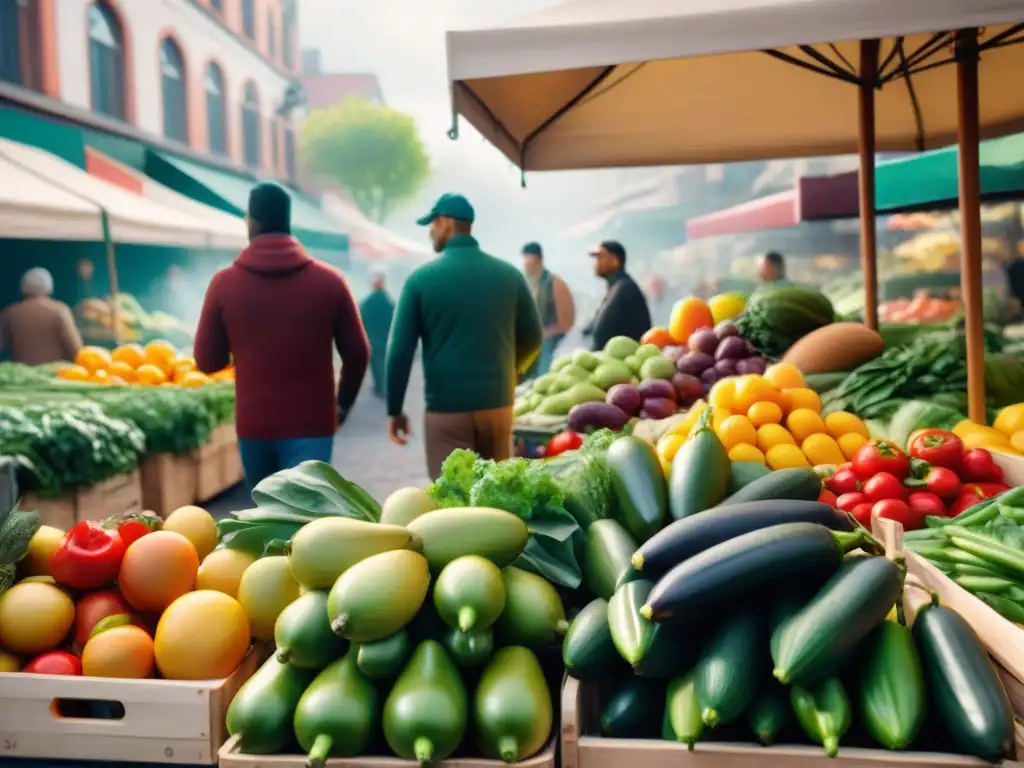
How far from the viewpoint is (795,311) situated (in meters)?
5.35

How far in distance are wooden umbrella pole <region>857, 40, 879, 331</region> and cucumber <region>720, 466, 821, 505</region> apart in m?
3.72

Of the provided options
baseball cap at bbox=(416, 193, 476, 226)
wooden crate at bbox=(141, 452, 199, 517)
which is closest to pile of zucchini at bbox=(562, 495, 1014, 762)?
baseball cap at bbox=(416, 193, 476, 226)

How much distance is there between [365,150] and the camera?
45.9 metres

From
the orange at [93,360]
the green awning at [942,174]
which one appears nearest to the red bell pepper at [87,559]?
the orange at [93,360]

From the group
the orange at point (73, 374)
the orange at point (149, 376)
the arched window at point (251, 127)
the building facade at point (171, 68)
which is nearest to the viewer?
the orange at point (73, 374)

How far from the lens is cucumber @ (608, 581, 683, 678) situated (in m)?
1.53

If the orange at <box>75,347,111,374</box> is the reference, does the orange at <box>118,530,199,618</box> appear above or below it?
below

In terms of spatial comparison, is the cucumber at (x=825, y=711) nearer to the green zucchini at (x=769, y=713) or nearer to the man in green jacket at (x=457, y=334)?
the green zucchini at (x=769, y=713)

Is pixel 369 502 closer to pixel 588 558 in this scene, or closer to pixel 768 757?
pixel 588 558

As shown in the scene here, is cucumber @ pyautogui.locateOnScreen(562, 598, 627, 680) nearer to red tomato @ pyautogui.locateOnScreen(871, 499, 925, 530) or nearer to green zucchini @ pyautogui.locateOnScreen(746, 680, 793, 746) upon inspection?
green zucchini @ pyautogui.locateOnScreen(746, 680, 793, 746)

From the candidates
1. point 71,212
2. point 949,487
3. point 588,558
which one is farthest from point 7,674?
point 71,212

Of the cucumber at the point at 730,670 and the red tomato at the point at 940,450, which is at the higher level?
the red tomato at the point at 940,450

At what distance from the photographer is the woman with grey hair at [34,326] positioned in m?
8.05

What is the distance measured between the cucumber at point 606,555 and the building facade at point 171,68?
14.4m
